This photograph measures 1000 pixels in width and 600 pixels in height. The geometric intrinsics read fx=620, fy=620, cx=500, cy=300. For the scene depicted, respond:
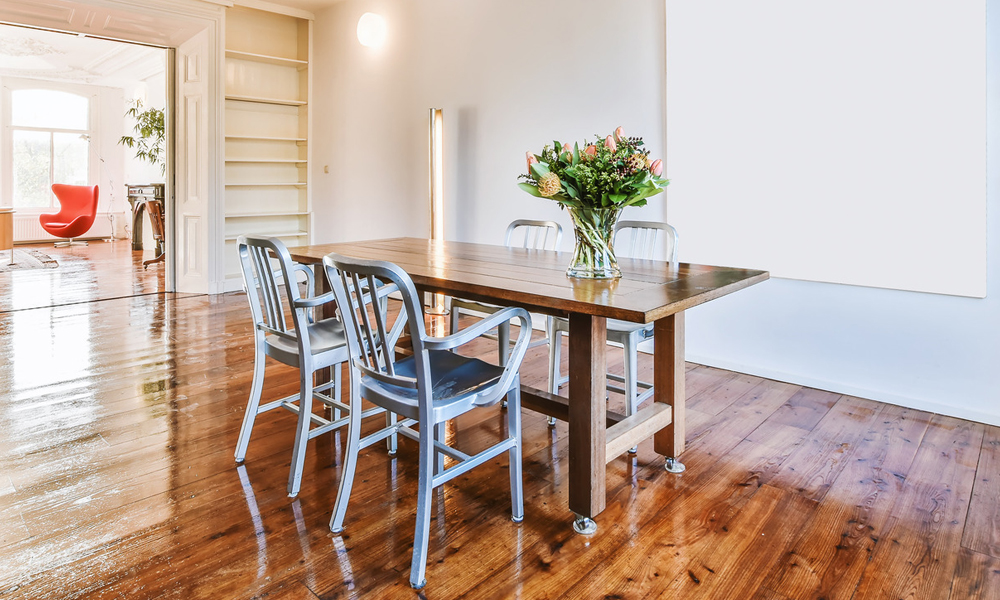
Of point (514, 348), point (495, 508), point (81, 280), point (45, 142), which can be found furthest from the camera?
point (45, 142)

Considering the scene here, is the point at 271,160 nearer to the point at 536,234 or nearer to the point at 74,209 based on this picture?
the point at 536,234

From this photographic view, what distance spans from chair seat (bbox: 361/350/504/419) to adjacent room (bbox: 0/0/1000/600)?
11mm

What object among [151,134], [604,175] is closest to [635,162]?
[604,175]

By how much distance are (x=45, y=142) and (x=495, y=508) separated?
36.3ft

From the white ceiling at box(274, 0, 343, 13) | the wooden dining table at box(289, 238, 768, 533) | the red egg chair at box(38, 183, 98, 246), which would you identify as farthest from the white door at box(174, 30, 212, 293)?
the red egg chair at box(38, 183, 98, 246)

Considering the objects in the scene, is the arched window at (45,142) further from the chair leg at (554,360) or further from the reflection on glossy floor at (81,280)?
the chair leg at (554,360)

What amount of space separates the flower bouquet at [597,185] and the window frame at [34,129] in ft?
35.0

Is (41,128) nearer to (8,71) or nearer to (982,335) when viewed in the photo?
(8,71)

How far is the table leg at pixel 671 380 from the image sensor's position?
7.39 ft

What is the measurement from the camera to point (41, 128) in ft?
32.0

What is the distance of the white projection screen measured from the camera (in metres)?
2.82

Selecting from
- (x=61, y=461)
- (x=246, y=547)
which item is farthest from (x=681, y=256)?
(x=61, y=461)

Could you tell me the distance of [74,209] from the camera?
31.7ft

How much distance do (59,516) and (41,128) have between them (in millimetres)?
10283
